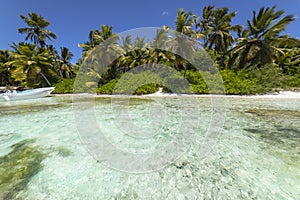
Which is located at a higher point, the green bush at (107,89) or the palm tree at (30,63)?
the palm tree at (30,63)

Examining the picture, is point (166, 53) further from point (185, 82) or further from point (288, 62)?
point (288, 62)

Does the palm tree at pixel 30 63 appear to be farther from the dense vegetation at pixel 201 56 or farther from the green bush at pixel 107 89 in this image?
the green bush at pixel 107 89

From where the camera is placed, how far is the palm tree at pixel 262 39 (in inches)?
→ 382

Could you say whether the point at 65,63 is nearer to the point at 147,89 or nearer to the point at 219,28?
the point at 147,89

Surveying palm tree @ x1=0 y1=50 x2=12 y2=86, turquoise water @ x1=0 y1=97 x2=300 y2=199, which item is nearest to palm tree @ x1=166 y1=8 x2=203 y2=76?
turquoise water @ x1=0 y1=97 x2=300 y2=199

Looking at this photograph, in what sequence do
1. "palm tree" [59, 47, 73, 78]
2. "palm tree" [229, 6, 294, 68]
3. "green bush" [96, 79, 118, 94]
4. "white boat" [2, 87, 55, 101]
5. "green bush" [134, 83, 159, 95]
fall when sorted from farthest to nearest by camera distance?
"palm tree" [59, 47, 73, 78]
"green bush" [96, 79, 118, 94]
"white boat" [2, 87, 55, 101]
"green bush" [134, 83, 159, 95]
"palm tree" [229, 6, 294, 68]

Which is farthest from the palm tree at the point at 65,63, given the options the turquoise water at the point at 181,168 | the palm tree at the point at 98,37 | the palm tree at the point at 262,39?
the palm tree at the point at 262,39

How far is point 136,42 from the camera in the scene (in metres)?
15.5

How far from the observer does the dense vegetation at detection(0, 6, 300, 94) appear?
32.6 ft

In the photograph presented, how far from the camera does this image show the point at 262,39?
1056cm

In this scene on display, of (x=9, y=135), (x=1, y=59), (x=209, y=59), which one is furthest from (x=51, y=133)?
(x=1, y=59)

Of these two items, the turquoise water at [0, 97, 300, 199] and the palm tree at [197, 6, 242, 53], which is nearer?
the turquoise water at [0, 97, 300, 199]

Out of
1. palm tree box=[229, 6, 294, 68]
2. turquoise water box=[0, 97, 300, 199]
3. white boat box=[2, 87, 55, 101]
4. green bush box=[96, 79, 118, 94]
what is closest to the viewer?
turquoise water box=[0, 97, 300, 199]

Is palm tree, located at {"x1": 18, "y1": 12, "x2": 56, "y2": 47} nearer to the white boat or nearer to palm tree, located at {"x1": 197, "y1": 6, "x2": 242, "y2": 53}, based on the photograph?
the white boat
